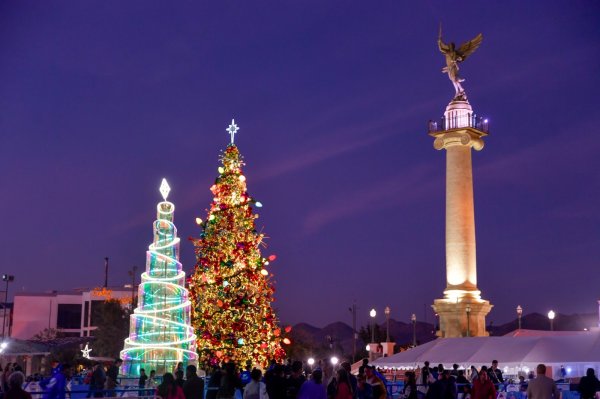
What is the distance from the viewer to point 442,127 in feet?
177

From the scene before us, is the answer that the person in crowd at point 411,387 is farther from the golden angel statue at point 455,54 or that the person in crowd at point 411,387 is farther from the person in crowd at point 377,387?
the golden angel statue at point 455,54

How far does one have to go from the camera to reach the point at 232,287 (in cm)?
3388

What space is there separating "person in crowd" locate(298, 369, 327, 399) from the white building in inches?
3703

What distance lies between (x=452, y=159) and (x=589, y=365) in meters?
23.0

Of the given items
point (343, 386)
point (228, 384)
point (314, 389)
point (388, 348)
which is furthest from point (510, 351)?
point (388, 348)

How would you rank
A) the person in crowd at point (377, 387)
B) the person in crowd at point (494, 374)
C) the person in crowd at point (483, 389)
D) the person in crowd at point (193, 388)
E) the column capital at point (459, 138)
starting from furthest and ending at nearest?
the column capital at point (459, 138) → the person in crowd at point (494, 374) → the person in crowd at point (483, 389) → the person in crowd at point (377, 387) → the person in crowd at point (193, 388)

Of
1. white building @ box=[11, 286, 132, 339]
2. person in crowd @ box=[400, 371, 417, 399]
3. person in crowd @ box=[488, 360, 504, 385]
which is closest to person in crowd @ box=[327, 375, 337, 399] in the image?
person in crowd @ box=[400, 371, 417, 399]

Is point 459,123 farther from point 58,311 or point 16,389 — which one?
point 58,311

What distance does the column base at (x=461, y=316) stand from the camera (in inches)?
1981

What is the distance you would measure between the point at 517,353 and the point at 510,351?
→ 23.8 inches

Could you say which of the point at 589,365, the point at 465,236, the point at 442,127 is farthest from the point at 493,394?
the point at 442,127

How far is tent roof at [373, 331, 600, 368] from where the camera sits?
3111 cm

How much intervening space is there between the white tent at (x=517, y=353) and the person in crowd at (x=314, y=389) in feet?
60.9

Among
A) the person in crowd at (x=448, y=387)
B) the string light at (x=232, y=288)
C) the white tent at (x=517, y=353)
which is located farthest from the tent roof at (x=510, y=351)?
the person in crowd at (x=448, y=387)
